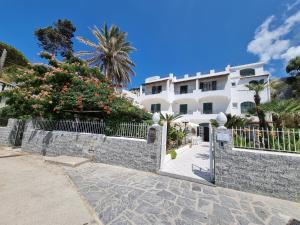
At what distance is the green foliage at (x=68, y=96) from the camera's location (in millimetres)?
8539

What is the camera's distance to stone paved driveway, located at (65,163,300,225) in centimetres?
338

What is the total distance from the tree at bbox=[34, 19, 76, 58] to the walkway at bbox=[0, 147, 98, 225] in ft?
100

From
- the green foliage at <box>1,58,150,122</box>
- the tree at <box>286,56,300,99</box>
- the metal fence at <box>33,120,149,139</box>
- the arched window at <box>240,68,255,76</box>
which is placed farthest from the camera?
the tree at <box>286,56,300,99</box>

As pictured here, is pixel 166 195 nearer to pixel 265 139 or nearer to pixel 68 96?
pixel 265 139

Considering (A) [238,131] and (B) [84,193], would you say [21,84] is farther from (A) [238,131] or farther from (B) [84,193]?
(A) [238,131]

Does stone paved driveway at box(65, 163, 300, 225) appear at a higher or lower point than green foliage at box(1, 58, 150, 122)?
lower

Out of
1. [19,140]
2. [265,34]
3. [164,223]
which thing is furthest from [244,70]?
[19,140]

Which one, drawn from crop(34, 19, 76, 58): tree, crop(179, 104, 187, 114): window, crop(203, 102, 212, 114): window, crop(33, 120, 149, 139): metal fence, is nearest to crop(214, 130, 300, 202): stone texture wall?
crop(33, 120, 149, 139): metal fence

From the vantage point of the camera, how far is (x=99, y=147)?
793cm

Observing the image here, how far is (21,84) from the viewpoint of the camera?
418 inches

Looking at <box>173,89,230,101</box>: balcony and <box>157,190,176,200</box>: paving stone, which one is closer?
<box>157,190,176,200</box>: paving stone

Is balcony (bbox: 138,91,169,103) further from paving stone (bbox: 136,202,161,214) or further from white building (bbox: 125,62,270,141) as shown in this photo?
paving stone (bbox: 136,202,161,214)

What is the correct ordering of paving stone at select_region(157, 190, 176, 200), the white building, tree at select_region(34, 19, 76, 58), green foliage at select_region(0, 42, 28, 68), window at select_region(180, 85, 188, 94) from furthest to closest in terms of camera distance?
tree at select_region(34, 19, 76, 58), green foliage at select_region(0, 42, 28, 68), window at select_region(180, 85, 188, 94), the white building, paving stone at select_region(157, 190, 176, 200)

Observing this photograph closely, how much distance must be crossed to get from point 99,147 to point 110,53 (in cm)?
1208
